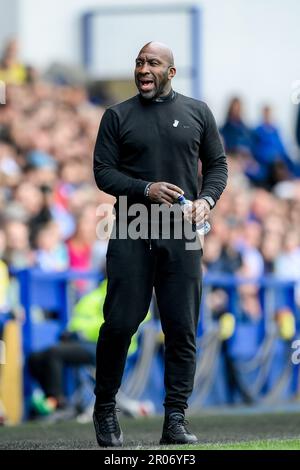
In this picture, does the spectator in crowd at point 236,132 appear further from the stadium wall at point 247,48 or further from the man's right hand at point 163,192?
the man's right hand at point 163,192

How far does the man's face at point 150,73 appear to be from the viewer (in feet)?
27.2

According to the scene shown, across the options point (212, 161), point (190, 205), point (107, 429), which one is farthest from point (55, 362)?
point (190, 205)

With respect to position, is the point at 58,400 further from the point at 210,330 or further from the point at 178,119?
the point at 178,119

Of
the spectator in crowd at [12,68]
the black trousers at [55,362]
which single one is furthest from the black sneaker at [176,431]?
the spectator in crowd at [12,68]

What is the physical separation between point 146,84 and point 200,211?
76cm

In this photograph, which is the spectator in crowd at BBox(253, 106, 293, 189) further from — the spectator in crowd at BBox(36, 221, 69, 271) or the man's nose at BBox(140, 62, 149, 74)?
the man's nose at BBox(140, 62, 149, 74)

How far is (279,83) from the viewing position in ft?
84.6

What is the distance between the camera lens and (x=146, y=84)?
830 cm

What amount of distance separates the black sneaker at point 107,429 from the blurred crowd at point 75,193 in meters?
5.53

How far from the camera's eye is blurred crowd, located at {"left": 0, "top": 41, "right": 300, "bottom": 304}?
14.9m

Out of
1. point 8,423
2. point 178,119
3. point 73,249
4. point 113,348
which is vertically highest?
point 178,119

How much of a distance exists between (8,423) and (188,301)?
5030 mm

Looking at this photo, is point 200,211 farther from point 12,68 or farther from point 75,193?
point 12,68

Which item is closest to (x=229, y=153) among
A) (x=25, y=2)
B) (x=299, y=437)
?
(x=25, y=2)
